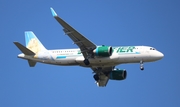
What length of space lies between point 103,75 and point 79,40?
1170 cm

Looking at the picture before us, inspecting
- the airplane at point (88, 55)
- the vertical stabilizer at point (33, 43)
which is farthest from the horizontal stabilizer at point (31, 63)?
the vertical stabilizer at point (33, 43)

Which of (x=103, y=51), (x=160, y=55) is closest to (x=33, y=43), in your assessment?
(x=103, y=51)

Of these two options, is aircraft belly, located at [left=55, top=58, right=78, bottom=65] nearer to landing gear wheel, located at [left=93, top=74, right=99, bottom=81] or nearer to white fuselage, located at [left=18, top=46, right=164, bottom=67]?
white fuselage, located at [left=18, top=46, right=164, bottom=67]

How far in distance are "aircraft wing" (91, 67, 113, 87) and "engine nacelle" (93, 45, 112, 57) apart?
765cm

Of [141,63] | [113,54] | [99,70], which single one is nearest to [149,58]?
[141,63]

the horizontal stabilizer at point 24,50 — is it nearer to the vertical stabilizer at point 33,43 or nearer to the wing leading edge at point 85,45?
the vertical stabilizer at point 33,43

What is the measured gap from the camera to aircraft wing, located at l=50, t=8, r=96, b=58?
59.3 metres

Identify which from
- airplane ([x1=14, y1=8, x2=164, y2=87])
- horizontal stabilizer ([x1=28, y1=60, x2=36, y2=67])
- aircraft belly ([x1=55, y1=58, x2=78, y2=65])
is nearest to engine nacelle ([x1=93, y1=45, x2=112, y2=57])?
airplane ([x1=14, y1=8, x2=164, y2=87])

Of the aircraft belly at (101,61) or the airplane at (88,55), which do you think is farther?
the aircraft belly at (101,61)

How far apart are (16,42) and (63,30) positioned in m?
8.61

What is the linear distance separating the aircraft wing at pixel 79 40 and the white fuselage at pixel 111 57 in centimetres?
143

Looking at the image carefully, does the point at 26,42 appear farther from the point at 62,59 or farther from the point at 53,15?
the point at 53,15

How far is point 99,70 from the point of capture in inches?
2746

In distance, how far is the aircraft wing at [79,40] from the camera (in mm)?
59331
